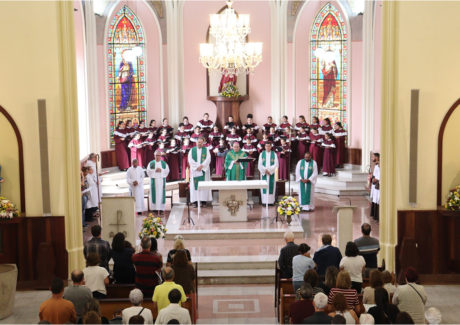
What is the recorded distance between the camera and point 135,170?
17094 millimetres

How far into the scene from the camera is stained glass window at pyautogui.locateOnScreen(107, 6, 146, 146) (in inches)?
859

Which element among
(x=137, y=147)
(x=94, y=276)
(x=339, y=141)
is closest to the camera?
(x=94, y=276)

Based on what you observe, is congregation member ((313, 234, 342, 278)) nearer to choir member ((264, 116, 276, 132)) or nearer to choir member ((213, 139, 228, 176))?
choir member ((213, 139, 228, 176))

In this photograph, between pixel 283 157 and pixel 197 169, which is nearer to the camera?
pixel 197 169

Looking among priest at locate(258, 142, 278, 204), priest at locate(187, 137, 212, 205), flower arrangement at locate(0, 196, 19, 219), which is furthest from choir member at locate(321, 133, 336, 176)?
flower arrangement at locate(0, 196, 19, 219)

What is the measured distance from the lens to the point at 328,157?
20.6 meters

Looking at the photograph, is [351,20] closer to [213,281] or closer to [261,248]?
[261,248]

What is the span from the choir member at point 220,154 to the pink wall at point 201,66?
251 centimetres

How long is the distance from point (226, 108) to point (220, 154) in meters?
2.49

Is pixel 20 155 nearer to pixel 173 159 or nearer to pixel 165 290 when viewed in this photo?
pixel 165 290

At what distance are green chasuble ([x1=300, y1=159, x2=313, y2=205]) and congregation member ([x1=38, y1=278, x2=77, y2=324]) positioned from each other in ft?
34.0

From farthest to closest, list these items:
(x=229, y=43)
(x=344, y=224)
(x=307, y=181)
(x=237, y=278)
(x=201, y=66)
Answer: (x=201, y=66) → (x=307, y=181) → (x=229, y=43) → (x=237, y=278) → (x=344, y=224)

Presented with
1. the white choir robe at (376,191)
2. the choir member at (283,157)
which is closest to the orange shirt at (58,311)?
the white choir robe at (376,191)

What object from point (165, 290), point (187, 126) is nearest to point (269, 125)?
point (187, 126)
